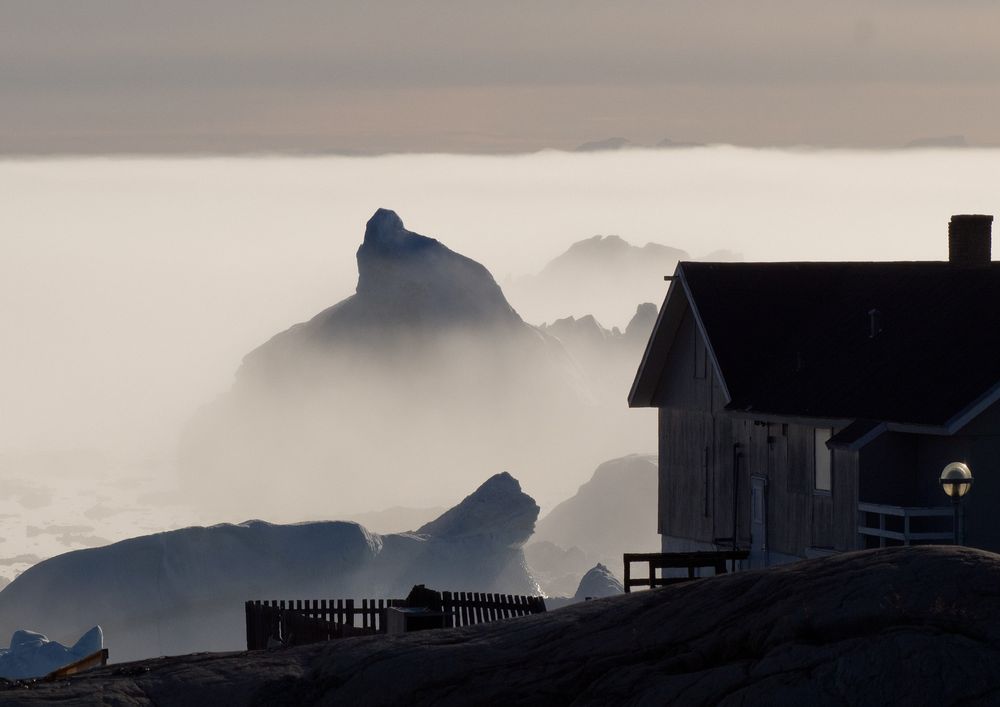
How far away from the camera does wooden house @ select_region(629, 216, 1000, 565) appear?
30047 millimetres

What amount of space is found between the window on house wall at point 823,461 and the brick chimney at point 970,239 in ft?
17.5

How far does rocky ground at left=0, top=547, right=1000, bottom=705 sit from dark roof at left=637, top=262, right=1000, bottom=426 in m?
16.6

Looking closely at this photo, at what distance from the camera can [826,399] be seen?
1296 inches

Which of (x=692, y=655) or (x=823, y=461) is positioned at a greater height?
(x=823, y=461)

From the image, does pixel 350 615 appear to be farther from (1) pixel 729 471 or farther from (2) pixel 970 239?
(2) pixel 970 239

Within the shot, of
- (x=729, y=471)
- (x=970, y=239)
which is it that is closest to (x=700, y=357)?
(x=729, y=471)

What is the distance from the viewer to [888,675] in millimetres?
11953

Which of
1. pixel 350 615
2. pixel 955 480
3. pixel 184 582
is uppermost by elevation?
pixel 955 480

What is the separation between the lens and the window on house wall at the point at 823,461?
106ft

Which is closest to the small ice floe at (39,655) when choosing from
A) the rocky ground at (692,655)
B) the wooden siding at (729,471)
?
the wooden siding at (729,471)

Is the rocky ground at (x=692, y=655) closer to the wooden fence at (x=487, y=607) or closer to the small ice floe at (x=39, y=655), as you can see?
the wooden fence at (x=487, y=607)

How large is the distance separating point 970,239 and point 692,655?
23.4 metres

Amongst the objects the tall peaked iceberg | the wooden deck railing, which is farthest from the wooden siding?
the tall peaked iceberg

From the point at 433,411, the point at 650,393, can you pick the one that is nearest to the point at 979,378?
the point at 650,393
